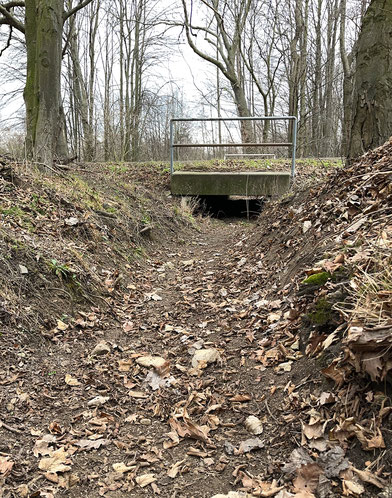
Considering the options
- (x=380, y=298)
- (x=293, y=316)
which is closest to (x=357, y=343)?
(x=380, y=298)

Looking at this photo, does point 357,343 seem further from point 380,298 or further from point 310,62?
point 310,62

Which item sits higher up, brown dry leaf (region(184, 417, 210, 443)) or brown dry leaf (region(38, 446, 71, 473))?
brown dry leaf (region(184, 417, 210, 443))

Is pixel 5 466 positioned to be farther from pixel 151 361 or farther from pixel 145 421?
pixel 151 361

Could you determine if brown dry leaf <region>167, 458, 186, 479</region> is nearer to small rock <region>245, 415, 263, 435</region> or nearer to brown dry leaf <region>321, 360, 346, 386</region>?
small rock <region>245, 415, 263, 435</region>

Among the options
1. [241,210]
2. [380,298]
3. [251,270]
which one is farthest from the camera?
[241,210]

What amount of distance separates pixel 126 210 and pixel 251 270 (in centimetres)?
301

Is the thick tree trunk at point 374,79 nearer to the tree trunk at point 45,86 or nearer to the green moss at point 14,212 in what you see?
the green moss at point 14,212

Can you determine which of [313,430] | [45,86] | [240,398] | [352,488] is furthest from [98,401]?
[45,86]

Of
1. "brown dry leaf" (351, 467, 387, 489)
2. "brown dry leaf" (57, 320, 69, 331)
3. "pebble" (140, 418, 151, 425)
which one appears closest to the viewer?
"brown dry leaf" (351, 467, 387, 489)

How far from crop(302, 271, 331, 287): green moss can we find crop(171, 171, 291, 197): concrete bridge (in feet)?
18.7

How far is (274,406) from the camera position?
246 centimetres

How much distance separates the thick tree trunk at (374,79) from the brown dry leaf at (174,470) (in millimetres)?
4443

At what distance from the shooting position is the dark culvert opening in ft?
34.4

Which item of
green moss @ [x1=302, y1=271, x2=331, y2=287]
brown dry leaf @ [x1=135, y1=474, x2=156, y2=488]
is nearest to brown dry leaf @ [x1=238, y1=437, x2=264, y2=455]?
brown dry leaf @ [x1=135, y1=474, x2=156, y2=488]
